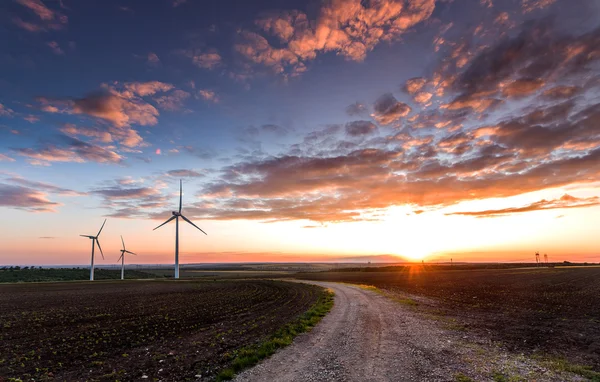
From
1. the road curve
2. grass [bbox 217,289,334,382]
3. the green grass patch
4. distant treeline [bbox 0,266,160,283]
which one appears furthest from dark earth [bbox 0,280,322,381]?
distant treeline [bbox 0,266,160,283]

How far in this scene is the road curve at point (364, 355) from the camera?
13658mm

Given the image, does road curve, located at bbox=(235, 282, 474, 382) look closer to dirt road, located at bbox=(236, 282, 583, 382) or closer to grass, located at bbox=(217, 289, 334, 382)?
dirt road, located at bbox=(236, 282, 583, 382)

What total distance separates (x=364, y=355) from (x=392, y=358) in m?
1.44

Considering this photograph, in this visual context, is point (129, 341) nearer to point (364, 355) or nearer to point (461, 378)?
point (364, 355)

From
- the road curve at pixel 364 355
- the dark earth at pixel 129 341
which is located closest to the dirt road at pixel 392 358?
the road curve at pixel 364 355

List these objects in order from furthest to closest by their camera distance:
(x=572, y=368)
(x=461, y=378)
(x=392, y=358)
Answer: (x=392, y=358) → (x=572, y=368) → (x=461, y=378)

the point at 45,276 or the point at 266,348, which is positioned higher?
the point at 266,348

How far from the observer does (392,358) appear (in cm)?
1582

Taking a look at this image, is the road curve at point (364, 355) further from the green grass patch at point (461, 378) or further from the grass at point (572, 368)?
the grass at point (572, 368)

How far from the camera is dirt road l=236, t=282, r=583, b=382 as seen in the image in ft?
44.6

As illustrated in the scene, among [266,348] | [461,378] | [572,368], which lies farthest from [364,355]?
[572,368]

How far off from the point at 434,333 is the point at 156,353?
1823 cm

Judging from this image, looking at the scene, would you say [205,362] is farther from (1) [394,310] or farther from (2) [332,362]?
(1) [394,310]

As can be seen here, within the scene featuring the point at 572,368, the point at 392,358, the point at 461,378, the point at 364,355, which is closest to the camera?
the point at 461,378
